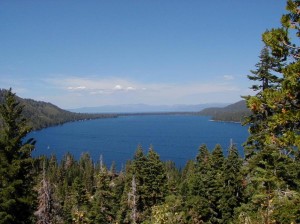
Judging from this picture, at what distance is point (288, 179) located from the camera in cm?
1697

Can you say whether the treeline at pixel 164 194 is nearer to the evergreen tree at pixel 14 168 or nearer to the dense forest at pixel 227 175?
the dense forest at pixel 227 175

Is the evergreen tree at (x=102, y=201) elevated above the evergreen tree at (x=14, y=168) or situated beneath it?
situated beneath

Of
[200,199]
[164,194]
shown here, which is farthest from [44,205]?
[164,194]

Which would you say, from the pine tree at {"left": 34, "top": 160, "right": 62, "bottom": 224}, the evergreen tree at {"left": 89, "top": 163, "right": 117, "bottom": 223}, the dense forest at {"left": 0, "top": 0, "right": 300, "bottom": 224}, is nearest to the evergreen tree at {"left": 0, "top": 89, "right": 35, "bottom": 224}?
the dense forest at {"left": 0, "top": 0, "right": 300, "bottom": 224}

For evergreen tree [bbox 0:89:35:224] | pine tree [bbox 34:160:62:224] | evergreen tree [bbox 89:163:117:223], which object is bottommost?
evergreen tree [bbox 89:163:117:223]

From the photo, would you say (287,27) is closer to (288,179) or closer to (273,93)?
(273,93)

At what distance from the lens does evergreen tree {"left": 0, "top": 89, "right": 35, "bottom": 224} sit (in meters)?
22.2

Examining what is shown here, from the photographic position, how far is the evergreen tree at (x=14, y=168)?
2222cm

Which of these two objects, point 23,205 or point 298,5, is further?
point 23,205

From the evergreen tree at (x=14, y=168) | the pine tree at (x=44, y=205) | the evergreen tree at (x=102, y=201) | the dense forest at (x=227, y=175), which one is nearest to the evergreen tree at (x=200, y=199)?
the dense forest at (x=227, y=175)

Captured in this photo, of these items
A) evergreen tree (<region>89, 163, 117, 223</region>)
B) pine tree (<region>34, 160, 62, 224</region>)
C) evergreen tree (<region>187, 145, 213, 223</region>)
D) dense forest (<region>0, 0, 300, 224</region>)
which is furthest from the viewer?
evergreen tree (<region>89, 163, 117, 223</region>)

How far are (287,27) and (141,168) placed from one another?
38.8m

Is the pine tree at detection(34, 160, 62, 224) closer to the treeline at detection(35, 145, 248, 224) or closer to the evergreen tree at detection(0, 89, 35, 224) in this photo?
the treeline at detection(35, 145, 248, 224)

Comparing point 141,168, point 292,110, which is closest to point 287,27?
point 292,110
